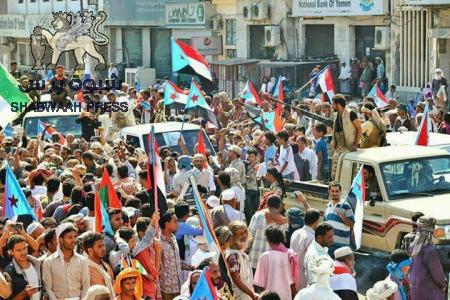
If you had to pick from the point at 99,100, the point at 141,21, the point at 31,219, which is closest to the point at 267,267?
the point at 31,219

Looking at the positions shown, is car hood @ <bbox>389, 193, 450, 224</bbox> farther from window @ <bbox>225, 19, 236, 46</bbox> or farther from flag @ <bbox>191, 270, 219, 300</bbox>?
window @ <bbox>225, 19, 236, 46</bbox>

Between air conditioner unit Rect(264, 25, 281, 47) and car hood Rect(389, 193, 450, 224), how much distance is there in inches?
820

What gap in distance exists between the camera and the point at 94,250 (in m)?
10.2

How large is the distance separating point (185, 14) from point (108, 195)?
2644 cm

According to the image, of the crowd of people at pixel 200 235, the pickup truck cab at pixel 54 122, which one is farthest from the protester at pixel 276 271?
the pickup truck cab at pixel 54 122

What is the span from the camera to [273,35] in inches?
1342

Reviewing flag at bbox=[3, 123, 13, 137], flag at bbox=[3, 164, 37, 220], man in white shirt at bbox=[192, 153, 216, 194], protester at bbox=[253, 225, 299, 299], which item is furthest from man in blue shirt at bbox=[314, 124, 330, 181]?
flag at bbox=[3, 123, 13, 137]

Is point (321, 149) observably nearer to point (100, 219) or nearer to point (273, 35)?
point (100, 219)

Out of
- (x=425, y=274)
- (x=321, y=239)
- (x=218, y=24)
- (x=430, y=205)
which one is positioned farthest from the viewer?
(x=218, y=24)

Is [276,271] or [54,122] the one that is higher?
[54,122]

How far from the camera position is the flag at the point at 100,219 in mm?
11245

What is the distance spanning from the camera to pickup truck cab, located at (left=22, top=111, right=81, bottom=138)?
73.4ft

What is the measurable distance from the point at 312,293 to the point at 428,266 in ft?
7.55

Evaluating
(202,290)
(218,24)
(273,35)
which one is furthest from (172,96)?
(202,290)
